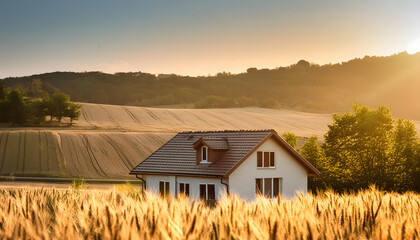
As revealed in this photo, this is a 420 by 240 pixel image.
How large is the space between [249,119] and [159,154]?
282 feet

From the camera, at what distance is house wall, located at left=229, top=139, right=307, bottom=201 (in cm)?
4281

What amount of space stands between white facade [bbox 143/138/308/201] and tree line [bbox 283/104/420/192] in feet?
16.2

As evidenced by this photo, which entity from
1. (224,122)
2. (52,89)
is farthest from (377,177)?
(52,89)

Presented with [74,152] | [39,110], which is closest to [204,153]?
[74,152]

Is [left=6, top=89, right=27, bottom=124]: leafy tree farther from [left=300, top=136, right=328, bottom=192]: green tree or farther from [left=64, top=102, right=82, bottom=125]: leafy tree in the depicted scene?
[left=300, top=136, right=328, bottom=192]: green tree

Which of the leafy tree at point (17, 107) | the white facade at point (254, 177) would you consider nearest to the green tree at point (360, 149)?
the white facade at point (254, 177)

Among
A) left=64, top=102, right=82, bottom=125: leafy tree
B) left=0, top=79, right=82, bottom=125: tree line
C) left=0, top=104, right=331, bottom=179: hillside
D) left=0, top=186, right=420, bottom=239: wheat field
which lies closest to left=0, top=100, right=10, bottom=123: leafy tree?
left=0, top=79, right=82, bottom=125: tree line

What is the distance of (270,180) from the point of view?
4550cm

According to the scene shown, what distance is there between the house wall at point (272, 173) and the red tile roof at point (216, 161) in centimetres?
52

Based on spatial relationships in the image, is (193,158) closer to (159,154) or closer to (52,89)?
(159,154)

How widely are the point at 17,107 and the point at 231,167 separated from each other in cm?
7562

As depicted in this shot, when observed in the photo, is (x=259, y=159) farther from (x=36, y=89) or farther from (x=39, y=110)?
(x=36, y=89)

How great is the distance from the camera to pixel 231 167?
42.1 meters

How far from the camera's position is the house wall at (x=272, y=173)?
42.8m
